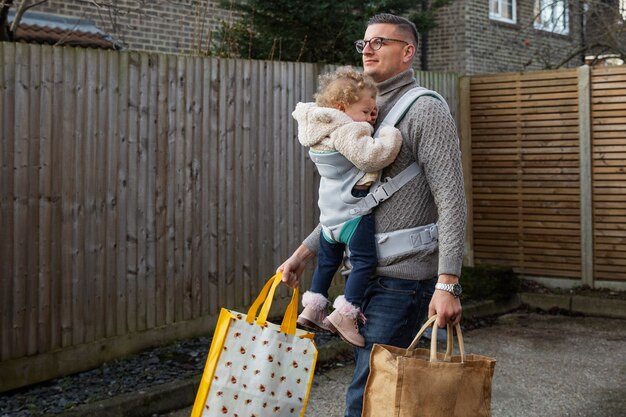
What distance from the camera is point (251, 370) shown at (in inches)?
127

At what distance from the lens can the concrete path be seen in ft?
18.9

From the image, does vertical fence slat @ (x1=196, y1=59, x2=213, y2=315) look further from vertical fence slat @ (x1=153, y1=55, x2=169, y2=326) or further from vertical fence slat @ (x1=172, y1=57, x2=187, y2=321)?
vertical fence slat @ (x1=153, y1=55, x2=169, y2=326)

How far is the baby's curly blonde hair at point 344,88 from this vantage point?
3293mm

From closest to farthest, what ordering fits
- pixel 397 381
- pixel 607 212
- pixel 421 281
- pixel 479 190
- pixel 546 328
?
1. pixel 397 381
2. pixel 421 281
3. pixel 546 328
4. pixel 607 212
5. pixel 479 190

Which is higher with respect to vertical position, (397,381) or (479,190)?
(479,190)

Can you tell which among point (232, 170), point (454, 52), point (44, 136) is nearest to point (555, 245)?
point (232, 170)

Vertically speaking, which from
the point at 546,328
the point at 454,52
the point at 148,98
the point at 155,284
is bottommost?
the point at 546,328

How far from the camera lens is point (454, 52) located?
57.9 ft

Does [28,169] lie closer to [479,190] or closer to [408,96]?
[408,96]

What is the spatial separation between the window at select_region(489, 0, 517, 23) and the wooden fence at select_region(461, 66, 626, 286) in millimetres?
9211

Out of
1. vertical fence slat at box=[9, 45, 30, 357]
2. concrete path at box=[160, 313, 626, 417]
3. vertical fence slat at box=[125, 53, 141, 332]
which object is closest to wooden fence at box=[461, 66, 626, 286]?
concrete path at box=[160, 313, 626, 417]

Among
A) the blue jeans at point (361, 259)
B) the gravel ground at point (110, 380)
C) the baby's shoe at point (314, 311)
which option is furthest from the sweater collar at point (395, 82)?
the gravel ground at point (110, 380)

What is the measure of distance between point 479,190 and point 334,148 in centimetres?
700

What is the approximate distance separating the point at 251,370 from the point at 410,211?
2.78 ft
